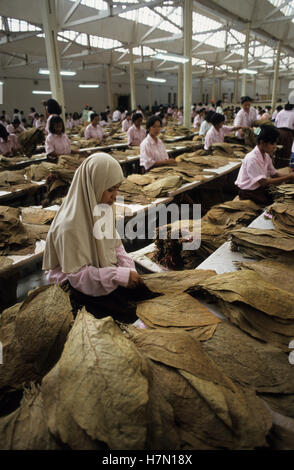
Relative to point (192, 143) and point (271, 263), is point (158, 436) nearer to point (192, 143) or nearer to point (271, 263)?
point (271, 263)

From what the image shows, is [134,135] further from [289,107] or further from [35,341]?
[35,341]

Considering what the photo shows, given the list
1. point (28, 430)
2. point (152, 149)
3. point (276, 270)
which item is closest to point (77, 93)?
point (152, 149)

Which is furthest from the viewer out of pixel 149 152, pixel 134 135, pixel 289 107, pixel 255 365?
pixel 289 107

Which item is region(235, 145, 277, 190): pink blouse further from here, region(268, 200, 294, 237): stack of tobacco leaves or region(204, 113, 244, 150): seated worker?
region(204, 113, 244, 150): seated worker

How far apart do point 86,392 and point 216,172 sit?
413 cm

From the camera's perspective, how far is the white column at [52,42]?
24.7 feet

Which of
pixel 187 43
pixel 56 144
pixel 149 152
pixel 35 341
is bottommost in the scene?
pixel 35 341

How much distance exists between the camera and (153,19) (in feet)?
44.9

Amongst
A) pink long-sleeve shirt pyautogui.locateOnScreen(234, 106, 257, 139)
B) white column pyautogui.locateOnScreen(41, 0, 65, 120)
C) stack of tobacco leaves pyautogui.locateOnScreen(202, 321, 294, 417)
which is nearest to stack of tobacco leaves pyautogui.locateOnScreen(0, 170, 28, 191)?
stack of tobacco leaves pyautogui.locateOnScreen(202, 321, 294, 417)

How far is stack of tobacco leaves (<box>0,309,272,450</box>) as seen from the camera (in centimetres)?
72

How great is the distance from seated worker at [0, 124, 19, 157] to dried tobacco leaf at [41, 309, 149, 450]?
6.36 meters

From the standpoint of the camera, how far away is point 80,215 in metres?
1.63

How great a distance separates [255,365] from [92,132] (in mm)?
7963

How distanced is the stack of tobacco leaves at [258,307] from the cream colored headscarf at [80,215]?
733 mm
